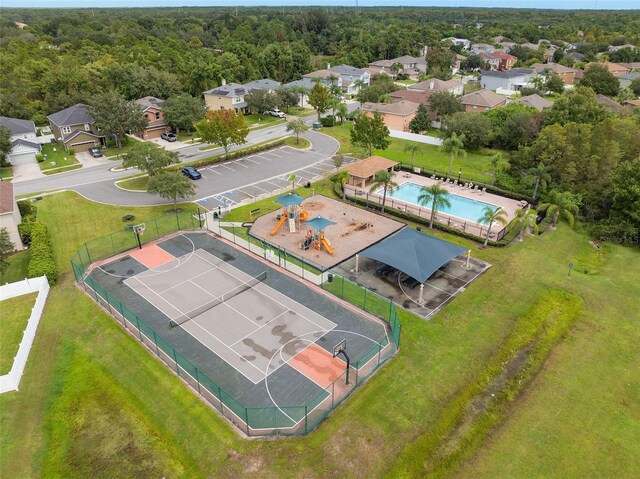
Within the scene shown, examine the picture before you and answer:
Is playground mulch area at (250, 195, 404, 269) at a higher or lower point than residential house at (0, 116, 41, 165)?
lower

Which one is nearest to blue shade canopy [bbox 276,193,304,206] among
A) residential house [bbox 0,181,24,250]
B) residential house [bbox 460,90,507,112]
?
residential house [bbox 0,181,24,250]

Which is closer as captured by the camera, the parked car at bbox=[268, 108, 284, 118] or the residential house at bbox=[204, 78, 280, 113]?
the residential house at bbox=[204, 78, 280, 113]

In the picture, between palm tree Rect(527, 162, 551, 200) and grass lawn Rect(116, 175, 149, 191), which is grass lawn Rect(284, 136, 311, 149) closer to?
grass lawn Rect(116, 175, 149, 191)

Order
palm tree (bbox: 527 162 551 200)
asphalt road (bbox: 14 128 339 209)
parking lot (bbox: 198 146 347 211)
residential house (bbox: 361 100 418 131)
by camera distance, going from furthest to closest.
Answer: residential house (bbox: 361 100 418 131) → parking lot (bbox: 198 146 347 211) → asphalt road (bbox: 14 128 339 209) → palm tree (bbox: 527 162 551 200)

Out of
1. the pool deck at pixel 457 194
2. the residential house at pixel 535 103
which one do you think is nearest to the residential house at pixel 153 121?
the pool deck at pixel 457 194

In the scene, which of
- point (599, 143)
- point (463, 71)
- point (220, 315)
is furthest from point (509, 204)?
point (463, 71)

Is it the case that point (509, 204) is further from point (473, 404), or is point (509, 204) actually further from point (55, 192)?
point (55, 192)

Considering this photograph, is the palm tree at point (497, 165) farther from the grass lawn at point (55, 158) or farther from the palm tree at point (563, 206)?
the grass lawn at point (55, 158)

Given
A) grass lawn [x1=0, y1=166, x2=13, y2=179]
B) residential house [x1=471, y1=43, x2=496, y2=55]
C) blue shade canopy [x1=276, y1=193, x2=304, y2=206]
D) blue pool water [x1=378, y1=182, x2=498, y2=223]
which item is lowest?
blue pool water [x1=378, y1=182, x2=498, y2=223]
